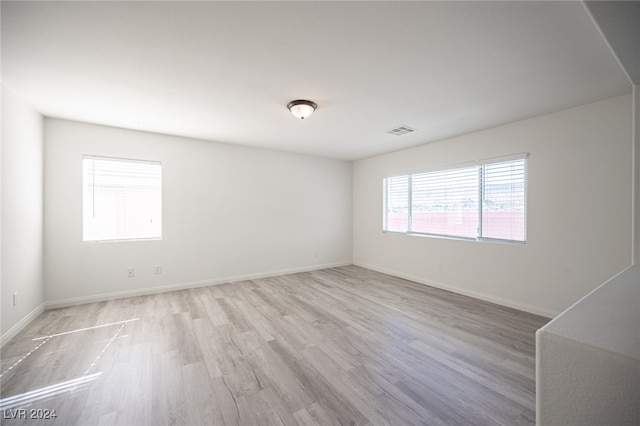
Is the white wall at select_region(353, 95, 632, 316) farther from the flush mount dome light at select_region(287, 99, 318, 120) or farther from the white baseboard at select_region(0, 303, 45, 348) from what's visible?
the white baseboard at select_region(0, 303, 45, 348)

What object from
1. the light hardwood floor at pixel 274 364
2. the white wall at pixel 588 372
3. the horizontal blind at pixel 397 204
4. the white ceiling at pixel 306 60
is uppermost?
the white ceiling at pixel 306 60

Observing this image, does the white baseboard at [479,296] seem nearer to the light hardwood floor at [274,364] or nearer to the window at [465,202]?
the light hardwood floor at [274,364]

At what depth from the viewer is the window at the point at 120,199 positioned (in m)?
3.52

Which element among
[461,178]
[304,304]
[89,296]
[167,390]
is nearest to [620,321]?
[167,390]

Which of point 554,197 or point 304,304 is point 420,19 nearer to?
point 554,197

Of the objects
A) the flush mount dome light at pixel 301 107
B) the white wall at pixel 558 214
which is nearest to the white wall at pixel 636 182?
the white wall at pixel 558 214

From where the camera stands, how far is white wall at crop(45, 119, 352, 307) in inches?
131

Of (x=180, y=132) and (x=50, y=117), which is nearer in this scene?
(x=50, y=117)

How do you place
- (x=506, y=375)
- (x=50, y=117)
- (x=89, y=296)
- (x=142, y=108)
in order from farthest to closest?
(x=89, y=296)
(x=50, y=117)
(x=142, y=108)
(x=506, y=375)

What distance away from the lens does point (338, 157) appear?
5.64m

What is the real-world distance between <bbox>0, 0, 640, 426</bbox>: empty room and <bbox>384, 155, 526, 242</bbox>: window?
0.03 m

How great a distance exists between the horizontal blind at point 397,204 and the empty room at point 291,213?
0.08 meters

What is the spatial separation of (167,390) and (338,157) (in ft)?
16.0

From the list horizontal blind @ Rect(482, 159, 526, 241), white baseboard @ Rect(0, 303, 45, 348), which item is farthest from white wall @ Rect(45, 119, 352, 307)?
horizontal blind @ Rect(482, 159, 526, 241)
